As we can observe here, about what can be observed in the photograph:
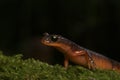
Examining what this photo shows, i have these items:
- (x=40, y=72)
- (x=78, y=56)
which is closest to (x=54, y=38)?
(x=78, y=56)

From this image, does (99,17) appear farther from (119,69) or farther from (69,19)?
(119,69)

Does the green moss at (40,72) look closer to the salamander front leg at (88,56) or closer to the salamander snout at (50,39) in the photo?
the salamander front leg at (88,56)

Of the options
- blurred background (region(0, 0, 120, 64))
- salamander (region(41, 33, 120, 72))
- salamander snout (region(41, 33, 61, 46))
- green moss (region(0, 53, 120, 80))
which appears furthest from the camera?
blurred background (region(0, 0, 120, 64))

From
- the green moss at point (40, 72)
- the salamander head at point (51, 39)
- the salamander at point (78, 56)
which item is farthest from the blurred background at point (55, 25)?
the green moss at point (40, 72)

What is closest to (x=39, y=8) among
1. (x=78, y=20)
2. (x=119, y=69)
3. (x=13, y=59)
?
(x=78, y=20)

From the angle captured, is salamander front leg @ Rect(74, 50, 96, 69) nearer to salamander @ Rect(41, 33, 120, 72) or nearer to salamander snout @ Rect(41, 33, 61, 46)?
salamander @ Rect(41, 33, 120, 72)

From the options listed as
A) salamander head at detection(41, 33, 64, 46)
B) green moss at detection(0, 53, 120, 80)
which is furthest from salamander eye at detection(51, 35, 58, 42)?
green moss at detection(0, 53, 120, 80)

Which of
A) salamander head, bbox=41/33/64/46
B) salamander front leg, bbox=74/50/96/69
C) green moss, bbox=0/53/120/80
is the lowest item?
green moss, bbox=0/53/120/80
